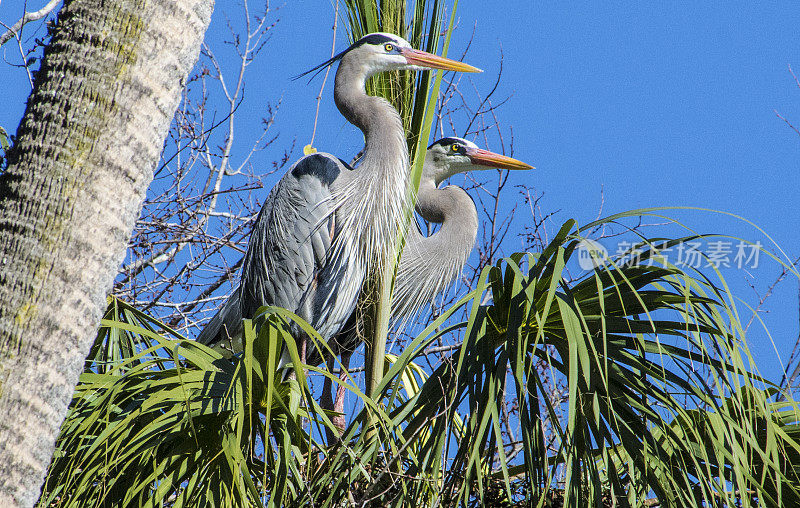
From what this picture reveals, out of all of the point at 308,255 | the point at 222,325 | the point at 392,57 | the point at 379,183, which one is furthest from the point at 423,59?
the point at 222,325

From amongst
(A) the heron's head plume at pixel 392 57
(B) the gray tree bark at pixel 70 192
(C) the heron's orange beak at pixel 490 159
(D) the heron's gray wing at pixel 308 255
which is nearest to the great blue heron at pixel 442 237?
(C) the heron's orange beak at pixel 490 159

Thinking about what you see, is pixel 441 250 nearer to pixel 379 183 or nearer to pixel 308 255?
pixel 379 183

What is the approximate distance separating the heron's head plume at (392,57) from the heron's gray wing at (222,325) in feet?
3.75

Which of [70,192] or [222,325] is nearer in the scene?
[70,192]

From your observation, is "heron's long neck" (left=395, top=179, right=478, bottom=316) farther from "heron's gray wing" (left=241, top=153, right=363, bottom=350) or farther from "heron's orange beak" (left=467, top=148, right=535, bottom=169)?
"heron's gray wing" (left=241, top=153, right=363, bottom=350)

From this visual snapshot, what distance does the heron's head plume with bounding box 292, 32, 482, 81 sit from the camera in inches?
135

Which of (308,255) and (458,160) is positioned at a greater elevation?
(458,160)

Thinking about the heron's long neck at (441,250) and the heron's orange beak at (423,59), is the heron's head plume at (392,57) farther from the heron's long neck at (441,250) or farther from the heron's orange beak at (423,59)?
the heron's long neck at (441,250)

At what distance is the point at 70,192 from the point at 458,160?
102 inches

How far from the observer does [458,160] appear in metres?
3.91

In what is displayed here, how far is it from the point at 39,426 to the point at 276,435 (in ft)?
2.06

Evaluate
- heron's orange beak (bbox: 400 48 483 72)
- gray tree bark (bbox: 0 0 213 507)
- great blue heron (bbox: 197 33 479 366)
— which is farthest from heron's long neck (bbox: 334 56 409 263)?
gray tree bark (bbox: 0 0 213 507)

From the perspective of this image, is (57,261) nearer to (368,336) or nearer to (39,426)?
(39,426)

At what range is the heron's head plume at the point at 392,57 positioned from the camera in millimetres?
3418
